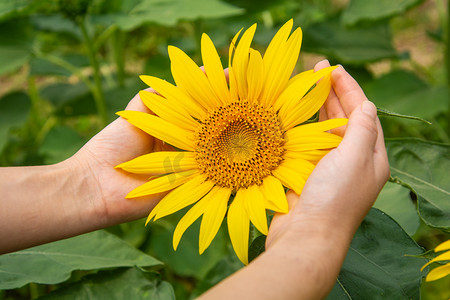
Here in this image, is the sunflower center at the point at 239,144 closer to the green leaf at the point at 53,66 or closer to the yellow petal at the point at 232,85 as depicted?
the yellow petal at the point at 232,85

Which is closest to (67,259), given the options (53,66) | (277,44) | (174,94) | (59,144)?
(174,94)

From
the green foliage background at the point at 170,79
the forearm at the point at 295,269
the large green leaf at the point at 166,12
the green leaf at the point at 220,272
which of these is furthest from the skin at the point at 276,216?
the large green leaf at the point at 166,12

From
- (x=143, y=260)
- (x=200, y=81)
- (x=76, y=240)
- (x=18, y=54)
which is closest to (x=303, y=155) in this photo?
(x=200, y=81)

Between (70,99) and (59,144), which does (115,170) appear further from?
(70,99)

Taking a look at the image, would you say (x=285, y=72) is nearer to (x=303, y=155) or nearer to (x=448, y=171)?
(x=303, y=155)

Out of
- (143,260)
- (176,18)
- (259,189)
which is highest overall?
(176,18)

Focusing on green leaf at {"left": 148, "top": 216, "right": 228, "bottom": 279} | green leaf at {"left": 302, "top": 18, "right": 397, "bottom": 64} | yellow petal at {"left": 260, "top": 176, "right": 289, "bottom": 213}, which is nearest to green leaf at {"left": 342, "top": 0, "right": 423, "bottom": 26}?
green leaf at {"left": 302, "top": 18, "right": 397, "bottom": 64}
